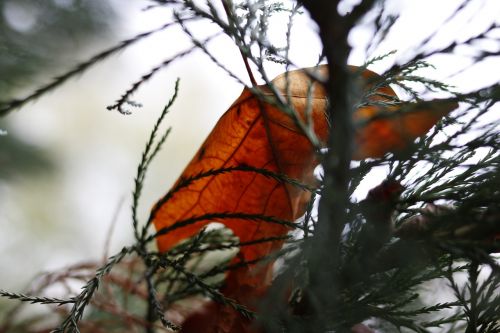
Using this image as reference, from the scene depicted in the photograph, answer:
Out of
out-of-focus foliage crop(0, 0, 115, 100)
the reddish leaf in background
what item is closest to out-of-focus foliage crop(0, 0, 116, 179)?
out-of-focus foliage crop(0, 0, 115, 100)

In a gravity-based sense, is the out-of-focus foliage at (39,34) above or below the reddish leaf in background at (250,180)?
above

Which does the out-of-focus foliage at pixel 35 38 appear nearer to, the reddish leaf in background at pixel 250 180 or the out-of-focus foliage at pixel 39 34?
the out-of-focus foliage at pixel 39 34

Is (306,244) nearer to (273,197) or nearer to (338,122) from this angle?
(338,122)

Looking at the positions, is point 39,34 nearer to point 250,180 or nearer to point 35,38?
point 35,38

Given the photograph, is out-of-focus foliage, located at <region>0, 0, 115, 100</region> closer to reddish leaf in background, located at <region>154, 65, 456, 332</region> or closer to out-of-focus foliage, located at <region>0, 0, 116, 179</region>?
out-of-focus foliage, located at <region>0, 0, 116, 179</region>

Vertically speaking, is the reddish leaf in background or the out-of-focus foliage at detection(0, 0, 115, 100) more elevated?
the out-of-focus foliage at detection(0, 0, 115, 100)

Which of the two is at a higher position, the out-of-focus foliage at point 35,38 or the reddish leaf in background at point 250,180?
the out-of-focus foliage at point 35,38

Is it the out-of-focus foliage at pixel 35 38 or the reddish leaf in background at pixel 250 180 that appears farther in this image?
the out-of-focus foliage at pixel 35 38

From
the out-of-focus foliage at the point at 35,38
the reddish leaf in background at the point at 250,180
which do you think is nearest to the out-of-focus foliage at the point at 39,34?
the out-of-focus foliage at the point at 35,38

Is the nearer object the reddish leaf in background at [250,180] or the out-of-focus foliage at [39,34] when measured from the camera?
the reddish leaf in background at [250,180]
